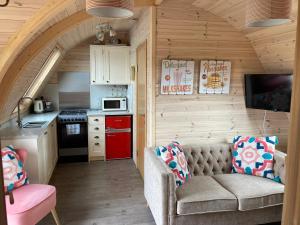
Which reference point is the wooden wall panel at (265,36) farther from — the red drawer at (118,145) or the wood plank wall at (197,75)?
the red drawer at (118,145)

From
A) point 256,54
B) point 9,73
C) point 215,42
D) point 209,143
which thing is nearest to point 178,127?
point 209,143

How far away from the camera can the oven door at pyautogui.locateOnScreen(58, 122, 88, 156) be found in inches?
179

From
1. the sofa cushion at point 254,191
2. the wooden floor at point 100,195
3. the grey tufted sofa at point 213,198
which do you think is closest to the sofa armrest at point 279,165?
the grey tufted sofa at point 213,198

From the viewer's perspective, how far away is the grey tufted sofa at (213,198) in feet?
7.59

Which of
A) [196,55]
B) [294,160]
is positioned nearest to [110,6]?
[294,160]

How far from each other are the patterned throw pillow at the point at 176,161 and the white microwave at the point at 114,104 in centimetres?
246

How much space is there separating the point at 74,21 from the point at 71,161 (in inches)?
108

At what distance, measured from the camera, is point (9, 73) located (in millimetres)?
2789

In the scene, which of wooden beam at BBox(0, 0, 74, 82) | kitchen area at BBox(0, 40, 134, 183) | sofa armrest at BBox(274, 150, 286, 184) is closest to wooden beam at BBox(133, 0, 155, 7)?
wooden beam at BBox(0, 0, 74, 82)

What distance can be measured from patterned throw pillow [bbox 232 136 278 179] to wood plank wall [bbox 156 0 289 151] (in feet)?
1.24

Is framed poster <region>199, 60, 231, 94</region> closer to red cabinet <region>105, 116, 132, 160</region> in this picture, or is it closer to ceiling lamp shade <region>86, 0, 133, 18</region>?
ceiling lamp shade <region>86, 0, 133, 18</region>

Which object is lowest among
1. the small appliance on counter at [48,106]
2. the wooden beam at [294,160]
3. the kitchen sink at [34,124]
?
the kitchen sink at [34,124]

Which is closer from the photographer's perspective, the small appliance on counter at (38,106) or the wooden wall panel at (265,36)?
the wooden wall panel at (265,36)

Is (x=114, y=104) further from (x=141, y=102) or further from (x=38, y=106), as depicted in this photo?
→ (x=38, y=106)
